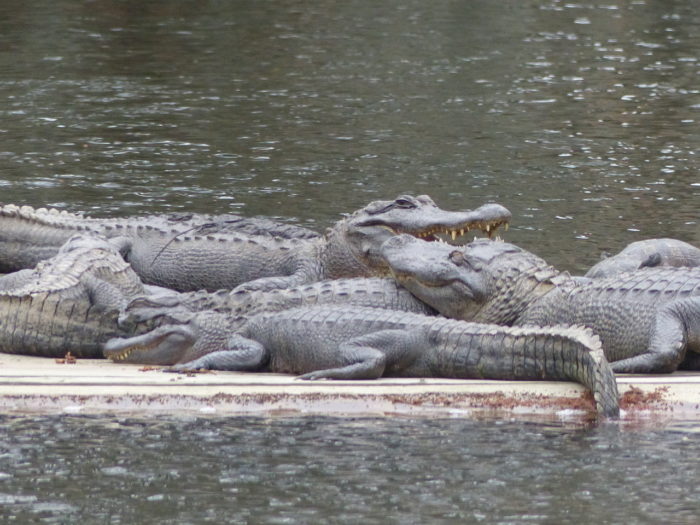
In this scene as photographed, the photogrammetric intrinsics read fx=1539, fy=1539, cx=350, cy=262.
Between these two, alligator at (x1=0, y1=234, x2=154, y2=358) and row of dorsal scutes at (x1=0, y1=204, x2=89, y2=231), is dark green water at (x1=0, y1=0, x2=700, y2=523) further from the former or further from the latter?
row of dorsal scutes at (x1=0, y1=204, x2=89, y2=231)

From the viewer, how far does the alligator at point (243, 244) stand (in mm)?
8906

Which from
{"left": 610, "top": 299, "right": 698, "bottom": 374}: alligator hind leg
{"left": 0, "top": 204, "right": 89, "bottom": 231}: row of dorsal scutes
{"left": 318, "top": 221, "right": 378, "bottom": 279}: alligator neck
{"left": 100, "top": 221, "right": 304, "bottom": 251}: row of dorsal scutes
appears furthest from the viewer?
{"left": 0, "top": 204, "right": 89, "bottom": 231}: row of dorsal scutes

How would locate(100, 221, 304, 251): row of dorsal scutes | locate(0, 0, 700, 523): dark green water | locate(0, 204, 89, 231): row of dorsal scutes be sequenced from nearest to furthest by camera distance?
locate(0, 0, 700, 523): dark green water, locate(100, 221, 304, 251): row of dorsal scutes, locate(0, 204, 89, 231): row of dorsal scutes

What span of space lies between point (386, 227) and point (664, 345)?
8.27 feet

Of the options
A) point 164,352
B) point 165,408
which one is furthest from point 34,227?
point 165,408

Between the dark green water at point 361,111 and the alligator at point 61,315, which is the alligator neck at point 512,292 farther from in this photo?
the dark green water at point 361,111

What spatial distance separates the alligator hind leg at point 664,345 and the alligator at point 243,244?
1.68 metres

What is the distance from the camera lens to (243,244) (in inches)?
378

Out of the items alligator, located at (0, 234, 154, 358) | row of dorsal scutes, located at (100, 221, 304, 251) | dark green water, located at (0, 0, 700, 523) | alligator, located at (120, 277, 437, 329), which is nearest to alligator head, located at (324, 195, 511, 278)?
row of dorsal scutes, located at (100, 221, 304, 251)

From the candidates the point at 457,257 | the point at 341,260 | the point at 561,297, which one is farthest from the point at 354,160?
the point at 561,297

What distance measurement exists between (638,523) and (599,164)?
8.55 metres

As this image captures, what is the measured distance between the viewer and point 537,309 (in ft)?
24.8

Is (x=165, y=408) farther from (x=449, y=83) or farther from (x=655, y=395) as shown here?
(x=449, y=83)

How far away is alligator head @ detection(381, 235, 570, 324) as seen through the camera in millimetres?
7645
